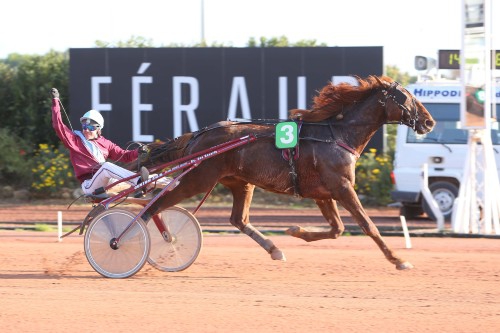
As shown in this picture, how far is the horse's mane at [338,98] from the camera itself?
31.7 ft

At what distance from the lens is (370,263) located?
10.3 meters

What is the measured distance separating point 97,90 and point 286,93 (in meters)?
3.90

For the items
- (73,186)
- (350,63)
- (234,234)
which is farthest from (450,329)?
(73,186)

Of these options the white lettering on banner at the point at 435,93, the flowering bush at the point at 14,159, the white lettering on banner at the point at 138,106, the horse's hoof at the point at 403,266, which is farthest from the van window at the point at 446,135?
the flowering bush at the point at 14,159

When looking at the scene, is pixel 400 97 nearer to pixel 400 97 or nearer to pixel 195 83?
pixel 400 97

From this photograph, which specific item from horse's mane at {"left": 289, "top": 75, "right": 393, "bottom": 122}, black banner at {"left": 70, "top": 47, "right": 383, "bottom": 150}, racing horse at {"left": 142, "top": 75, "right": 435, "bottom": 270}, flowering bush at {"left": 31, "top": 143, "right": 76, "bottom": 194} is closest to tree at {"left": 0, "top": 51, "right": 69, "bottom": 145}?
flowering bush at {"left": 31, "top": 143, "right": 76, "bottom": 194}

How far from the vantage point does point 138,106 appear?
19.2 m

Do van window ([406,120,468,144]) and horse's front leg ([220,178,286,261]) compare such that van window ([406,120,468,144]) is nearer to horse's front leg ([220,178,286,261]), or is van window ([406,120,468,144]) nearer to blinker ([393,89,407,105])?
blinker ([393,89,407,105])

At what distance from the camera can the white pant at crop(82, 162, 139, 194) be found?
923 centimetres

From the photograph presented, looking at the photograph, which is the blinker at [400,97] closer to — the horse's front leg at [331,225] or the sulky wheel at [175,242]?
the horse's front leg at [331,225]

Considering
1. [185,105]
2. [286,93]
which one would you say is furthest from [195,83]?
[286,93]

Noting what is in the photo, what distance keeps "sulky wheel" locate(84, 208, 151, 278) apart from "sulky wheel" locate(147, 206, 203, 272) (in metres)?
0.46

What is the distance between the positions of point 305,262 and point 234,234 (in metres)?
3.77

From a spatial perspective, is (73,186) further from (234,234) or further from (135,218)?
(135,218)
